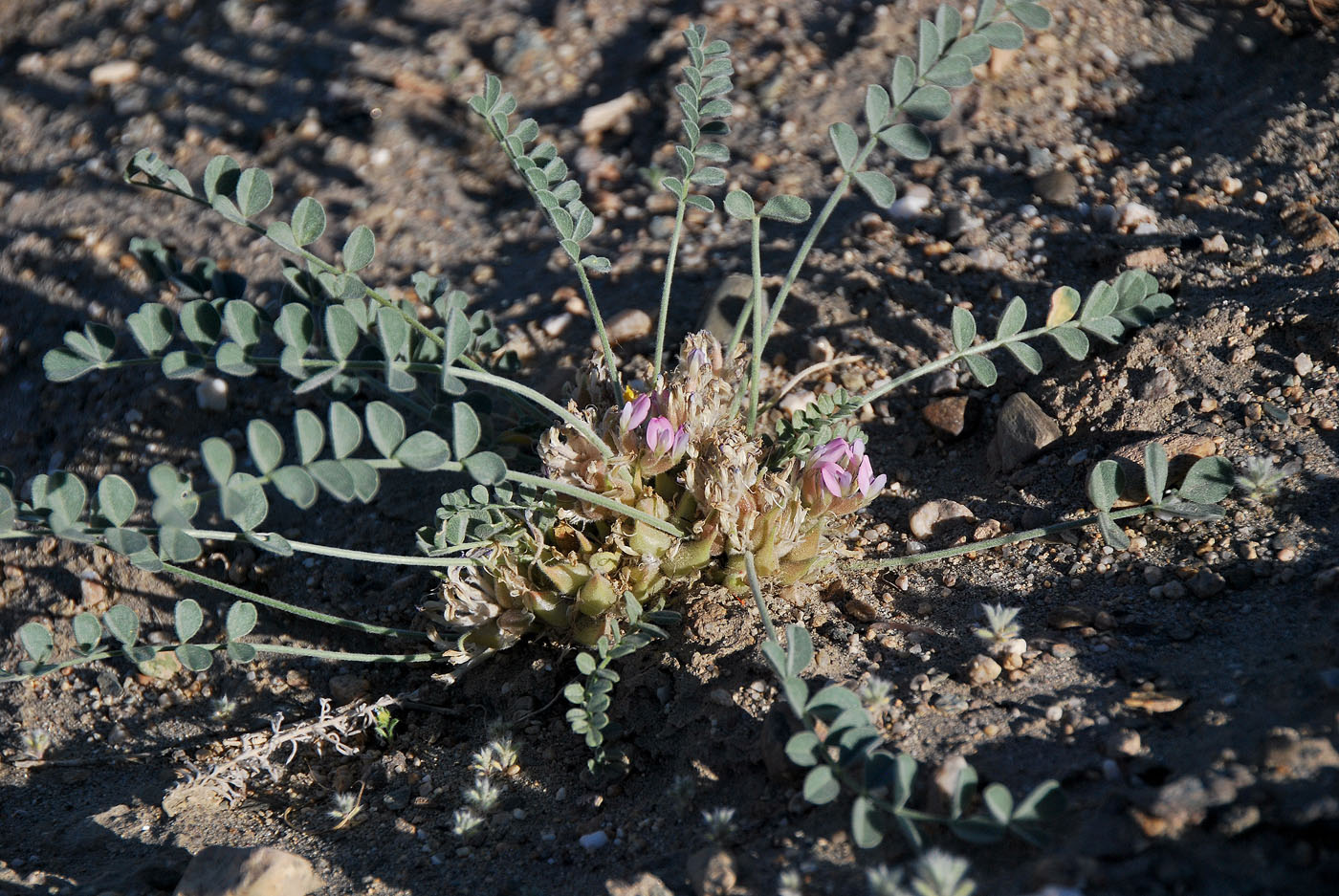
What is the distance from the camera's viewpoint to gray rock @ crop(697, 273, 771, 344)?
139 inches

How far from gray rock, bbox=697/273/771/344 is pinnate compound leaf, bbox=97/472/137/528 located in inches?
74.4

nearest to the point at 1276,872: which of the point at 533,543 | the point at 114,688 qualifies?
the point at 533,543

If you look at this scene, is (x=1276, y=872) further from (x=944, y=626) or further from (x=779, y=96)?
(x=779, y=96)

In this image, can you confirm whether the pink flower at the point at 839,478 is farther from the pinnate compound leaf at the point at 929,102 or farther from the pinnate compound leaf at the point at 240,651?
the pinnate compound leaf at the point at 240,651

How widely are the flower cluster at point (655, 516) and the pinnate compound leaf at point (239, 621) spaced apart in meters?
0.48

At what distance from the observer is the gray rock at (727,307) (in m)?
3.54

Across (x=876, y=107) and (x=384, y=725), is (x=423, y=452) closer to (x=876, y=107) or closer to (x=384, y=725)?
(x=384, y=725)

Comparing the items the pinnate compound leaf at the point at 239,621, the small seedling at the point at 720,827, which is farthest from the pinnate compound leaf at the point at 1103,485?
the pinnate compound leaf at the point at 239,621

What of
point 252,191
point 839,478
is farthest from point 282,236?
point 839,478

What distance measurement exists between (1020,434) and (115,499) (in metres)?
2.41

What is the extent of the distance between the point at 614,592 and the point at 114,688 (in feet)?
5.38

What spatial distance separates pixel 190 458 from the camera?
3.63m

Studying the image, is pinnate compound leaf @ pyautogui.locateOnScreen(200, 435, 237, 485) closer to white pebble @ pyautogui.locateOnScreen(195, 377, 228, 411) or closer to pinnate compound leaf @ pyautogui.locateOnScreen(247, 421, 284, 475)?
pinnate compound leaf @ pyautogui.locateOnScreen(247, 421, 284, 475)

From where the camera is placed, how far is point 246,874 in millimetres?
2227
